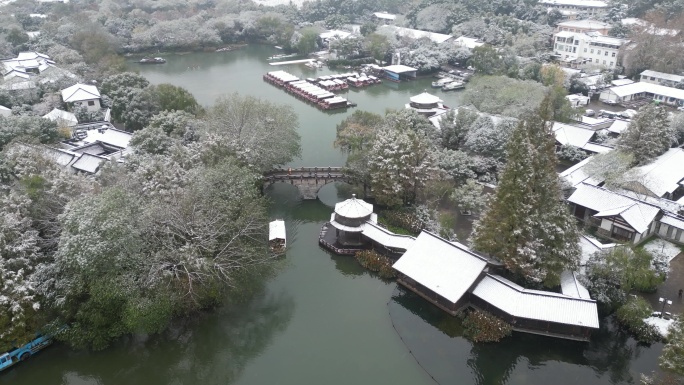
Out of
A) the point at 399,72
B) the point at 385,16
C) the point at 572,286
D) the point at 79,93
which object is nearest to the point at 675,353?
the point at 572,286

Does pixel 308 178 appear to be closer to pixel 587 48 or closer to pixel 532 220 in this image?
pixel 532 220

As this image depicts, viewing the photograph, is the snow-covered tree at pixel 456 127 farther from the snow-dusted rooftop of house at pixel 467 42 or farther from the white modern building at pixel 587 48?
the snow-dusted rooftop of house at pixel 467 42

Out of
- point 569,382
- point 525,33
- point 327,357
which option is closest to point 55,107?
point 327,357

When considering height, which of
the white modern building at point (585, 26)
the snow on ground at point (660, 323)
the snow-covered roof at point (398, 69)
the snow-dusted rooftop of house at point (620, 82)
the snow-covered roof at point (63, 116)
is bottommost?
the snow on ground at point (660, 323)

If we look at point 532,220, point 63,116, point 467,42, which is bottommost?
point 63,116

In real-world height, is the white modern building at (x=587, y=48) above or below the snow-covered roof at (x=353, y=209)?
above

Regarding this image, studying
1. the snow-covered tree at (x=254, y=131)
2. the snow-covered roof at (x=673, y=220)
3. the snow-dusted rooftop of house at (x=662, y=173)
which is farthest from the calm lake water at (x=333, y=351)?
the snow-dusted rooftop of house at (x=662, y=173)
